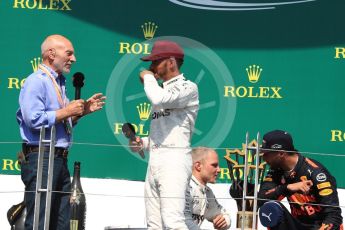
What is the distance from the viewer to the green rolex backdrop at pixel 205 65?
880 cm

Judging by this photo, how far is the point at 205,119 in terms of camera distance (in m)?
8.87

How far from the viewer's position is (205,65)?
8836 millimetres

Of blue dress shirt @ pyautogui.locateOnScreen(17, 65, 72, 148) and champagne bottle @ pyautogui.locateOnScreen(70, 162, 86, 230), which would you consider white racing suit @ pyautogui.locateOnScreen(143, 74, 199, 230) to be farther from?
champagne bottle @ pyautogui.locateOnScreen(70, 162, 86, 230)

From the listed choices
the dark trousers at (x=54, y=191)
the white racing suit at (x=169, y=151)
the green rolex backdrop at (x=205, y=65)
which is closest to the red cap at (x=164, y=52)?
the white racing suit at (x=169, y=151)

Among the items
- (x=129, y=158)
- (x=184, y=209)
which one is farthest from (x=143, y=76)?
(x=129, y=158)

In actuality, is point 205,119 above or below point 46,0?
below

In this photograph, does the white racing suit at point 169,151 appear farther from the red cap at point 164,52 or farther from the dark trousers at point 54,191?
the dark trousers at point 54,191

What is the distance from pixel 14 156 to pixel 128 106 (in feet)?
3.11

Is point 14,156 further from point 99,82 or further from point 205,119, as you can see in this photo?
point 205,119

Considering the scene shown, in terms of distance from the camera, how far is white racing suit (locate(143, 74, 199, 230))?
22.4 feet

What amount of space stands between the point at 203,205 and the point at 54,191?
1239 mm

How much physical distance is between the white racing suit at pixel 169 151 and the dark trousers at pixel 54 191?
51 cm

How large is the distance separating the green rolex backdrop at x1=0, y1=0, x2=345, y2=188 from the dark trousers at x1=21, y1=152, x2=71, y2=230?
5.57 feet

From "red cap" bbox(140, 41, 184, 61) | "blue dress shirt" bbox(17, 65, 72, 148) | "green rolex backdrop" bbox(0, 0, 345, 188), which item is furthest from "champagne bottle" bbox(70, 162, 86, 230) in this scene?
"red cap" bbox(140, 41, 184, 61)
